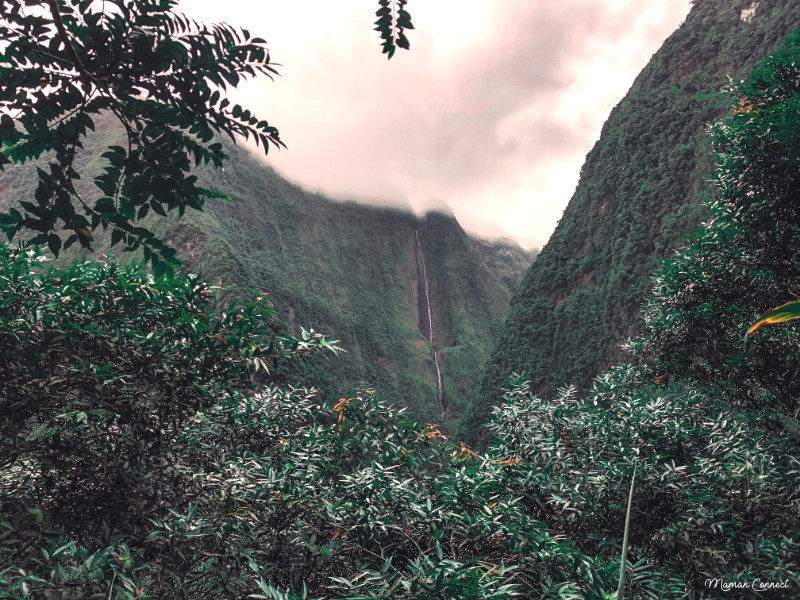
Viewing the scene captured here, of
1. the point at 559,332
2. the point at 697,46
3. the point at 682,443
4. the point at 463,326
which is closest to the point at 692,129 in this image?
the point at 697,46

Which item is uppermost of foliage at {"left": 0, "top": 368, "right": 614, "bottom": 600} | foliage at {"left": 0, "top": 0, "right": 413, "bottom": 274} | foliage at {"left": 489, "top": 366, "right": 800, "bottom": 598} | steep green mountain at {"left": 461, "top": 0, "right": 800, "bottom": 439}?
steep green mountain at {"left": 461, "top": 0, "right": 800, "bottom": 439}

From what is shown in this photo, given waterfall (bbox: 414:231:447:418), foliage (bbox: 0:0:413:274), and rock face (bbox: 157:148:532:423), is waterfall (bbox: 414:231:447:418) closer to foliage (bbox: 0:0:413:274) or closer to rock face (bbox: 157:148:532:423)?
rock face (bbox: 157:148:532:423)

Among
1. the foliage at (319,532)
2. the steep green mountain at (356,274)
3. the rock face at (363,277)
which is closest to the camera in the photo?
the foliage at (319,532)

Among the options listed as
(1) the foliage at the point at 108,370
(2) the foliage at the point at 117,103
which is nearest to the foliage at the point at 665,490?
(1) the foliage at the point at 108,370

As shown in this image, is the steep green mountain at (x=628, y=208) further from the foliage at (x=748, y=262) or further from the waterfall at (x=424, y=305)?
the waterfall at (x=424, y=305)

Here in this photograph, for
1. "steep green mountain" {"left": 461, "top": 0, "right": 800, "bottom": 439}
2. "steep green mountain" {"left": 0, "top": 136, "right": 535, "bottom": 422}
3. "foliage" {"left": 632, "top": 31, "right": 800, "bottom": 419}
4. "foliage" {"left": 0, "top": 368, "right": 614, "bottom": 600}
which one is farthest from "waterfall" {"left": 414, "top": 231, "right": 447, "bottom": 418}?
"foliage" {"left": 0, "top": 368, "right": 614, "bottom": 600}

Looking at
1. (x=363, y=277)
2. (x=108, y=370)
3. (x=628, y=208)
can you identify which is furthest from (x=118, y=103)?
(x=363, y=277)
